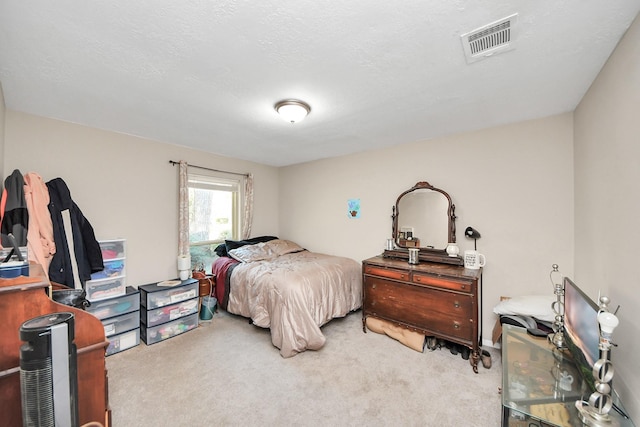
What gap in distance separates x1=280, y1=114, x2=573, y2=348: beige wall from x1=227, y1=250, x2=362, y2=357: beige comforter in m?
0.69

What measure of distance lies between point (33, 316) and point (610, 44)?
10.6 ft

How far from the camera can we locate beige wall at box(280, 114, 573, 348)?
237 cm

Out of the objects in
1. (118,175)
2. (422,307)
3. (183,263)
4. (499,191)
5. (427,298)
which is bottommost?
(422,307)

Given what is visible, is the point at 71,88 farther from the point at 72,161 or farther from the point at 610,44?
the point at 610,44


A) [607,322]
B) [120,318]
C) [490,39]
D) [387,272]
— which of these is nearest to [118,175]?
[120,318]

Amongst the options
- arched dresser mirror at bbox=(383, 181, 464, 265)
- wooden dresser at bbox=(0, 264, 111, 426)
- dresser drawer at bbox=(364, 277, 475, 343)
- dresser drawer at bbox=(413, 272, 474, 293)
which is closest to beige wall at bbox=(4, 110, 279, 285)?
wooden dresser at bbox=(0, 264, 111, 426)

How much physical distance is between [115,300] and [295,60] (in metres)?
2.87

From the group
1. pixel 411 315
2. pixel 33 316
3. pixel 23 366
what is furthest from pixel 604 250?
pixel 33 316

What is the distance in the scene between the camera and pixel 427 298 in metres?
2.53

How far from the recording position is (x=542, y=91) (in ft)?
6.31

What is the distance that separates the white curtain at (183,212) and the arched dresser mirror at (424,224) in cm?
271

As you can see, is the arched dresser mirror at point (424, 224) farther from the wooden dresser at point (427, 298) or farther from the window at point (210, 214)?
the window at point (210, 214)

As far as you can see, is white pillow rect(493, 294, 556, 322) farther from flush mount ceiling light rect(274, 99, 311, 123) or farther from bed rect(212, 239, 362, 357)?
flush mount ceiling light rect(274, 99, 311, 123)

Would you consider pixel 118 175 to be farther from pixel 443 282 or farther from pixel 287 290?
pixel 443 282
